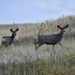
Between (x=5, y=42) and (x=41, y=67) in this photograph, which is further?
(x=5, y=42)

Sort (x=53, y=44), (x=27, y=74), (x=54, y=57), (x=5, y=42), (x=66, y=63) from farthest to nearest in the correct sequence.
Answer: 1. (x=5, y=42)
2. (x=53, y=44)
3. (x=54, y=57)
4. (x=66, y=63)
5. (x=27, y=74)

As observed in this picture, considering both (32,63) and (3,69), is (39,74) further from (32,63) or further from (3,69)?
(3,69)

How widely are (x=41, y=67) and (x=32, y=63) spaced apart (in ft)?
→ 1.59

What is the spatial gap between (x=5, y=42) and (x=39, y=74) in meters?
7.38

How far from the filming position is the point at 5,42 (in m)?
14.1

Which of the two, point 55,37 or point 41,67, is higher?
point 55,37

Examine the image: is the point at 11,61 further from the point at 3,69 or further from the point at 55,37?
the point at 55,37

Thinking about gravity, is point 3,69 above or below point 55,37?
below

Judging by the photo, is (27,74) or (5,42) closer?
(27,74)

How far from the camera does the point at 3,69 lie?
299 inches

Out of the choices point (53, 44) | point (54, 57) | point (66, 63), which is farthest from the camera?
point (53, 44)

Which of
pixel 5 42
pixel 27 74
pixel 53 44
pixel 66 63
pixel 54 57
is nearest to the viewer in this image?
pixel 27 74

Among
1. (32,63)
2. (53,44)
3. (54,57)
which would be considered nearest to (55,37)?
(53,44)

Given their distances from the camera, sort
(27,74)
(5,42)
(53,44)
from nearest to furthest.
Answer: (27,74) < (53,44) < (5,42)
